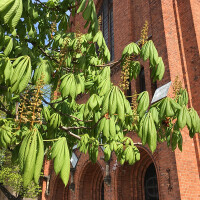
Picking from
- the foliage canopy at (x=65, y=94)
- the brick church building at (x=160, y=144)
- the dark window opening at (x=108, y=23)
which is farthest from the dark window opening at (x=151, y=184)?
the dark window opening at (x=108, y=23)

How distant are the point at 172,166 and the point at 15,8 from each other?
6088mm

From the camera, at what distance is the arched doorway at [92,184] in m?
11.0

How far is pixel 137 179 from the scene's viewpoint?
8.83m

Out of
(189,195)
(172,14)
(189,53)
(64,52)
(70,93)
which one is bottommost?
(189,195)

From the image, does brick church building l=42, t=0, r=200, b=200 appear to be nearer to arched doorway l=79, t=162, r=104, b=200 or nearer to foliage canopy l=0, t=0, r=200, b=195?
arched doorway l=79, t=162, r=104, b=200

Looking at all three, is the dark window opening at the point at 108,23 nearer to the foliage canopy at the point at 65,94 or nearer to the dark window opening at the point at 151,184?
the dark window opening at the point at 151,184

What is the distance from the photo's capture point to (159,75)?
114 inches

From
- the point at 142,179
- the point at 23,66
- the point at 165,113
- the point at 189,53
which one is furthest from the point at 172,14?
the point at 23,66

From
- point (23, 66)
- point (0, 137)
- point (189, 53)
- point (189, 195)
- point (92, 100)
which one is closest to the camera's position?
point (23, 66)

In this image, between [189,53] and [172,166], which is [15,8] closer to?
[172,166]

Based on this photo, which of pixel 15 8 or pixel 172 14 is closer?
pixel 15 8

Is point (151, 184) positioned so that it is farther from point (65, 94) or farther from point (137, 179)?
point (65, 94)

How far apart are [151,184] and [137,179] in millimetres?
640

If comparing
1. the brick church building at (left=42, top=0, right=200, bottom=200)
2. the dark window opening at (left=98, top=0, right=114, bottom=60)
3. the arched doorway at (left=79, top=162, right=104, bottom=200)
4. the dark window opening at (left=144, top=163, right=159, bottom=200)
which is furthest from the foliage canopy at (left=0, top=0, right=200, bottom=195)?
the dark window opening at (left=98, top=0, right=114, bottom=60)
